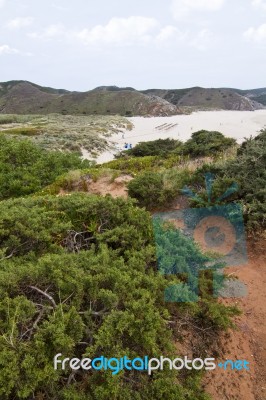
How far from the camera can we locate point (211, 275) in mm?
4555

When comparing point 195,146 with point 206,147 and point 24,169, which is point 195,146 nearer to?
point 206,147

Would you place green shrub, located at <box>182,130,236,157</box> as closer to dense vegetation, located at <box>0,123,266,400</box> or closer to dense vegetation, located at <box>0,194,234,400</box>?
dense vegetation, located at <box>0,123,266,400</box>

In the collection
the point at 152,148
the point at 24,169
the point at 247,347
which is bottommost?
the point at 247,347

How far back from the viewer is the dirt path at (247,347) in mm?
3518

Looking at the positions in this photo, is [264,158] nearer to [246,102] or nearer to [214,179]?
[214,179]

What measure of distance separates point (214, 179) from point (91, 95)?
3854 inches

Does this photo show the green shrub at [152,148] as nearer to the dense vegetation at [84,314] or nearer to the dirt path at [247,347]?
the dirt path at [247,347]

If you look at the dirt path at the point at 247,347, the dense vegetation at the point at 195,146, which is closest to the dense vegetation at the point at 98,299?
the dirt path at the point at 247,347

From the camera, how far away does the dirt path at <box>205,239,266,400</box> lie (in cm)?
352

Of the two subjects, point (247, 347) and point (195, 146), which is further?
point (195, 146)

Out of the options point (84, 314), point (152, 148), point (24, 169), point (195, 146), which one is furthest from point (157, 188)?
point (152, 148)

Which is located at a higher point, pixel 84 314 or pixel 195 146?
pixel 195 146

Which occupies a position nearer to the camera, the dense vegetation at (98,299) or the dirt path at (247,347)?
the dense vegetation at (98,299)

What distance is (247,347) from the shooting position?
404cm
